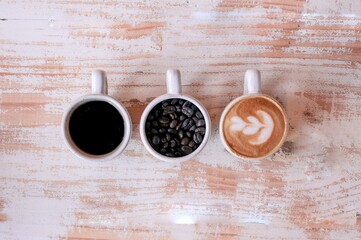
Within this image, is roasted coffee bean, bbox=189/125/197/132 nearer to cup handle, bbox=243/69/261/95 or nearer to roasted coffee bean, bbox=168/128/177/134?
roasted coffee bean, bbox=168/128/177/134

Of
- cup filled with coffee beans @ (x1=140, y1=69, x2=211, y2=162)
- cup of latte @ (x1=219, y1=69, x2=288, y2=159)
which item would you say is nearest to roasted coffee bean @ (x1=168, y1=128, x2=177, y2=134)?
cup filled with coffee beans @ (x1=140, y1=69, x2=211, y2=162)

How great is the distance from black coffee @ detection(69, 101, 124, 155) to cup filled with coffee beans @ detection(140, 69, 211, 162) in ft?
0.21

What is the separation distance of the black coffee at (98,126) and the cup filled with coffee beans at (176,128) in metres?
0.06

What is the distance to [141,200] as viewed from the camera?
116 cm

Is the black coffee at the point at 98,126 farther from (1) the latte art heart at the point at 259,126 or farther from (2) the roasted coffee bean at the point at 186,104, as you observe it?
(1) the latte art heart at the point at 259,126

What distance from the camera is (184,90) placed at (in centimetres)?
114

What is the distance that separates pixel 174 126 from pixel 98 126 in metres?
0.16

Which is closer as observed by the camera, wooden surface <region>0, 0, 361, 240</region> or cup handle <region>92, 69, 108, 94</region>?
cup handle <region>92, 69, 108, 94</region>

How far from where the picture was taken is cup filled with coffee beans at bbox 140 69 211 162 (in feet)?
3.44

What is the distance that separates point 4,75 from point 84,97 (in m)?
0.24

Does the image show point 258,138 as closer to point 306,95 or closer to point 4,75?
A: point 306,95

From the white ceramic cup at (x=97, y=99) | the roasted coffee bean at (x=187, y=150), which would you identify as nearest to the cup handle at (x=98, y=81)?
the white ceramic cup at (x=97, y=99)

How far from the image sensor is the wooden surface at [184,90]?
1140 mm

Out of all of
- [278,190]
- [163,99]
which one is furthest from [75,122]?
[278,190]
